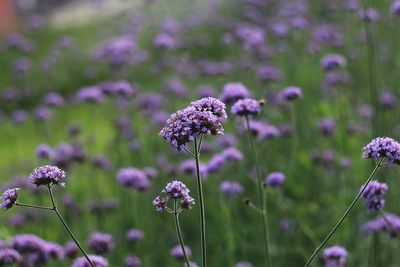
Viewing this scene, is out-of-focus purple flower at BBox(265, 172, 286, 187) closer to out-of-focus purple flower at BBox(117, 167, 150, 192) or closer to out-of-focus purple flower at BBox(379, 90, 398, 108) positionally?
out-of-focus purple flower at BBox(117, 167, 150, 192)

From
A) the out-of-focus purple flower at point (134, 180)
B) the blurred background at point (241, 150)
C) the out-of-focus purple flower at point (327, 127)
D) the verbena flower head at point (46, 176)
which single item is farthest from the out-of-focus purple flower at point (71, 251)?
the out-of-focus purple flower at point (327, 127)

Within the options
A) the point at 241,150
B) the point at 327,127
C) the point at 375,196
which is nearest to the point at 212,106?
the point at 375,196

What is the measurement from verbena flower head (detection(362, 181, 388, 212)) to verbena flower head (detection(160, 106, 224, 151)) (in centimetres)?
93

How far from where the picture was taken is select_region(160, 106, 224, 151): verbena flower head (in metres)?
1.98

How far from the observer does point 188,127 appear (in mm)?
1975

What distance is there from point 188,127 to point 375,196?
1055 mm

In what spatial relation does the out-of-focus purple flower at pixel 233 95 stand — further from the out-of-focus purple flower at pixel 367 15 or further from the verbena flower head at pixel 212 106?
the verbena flower head at pixel 212 106

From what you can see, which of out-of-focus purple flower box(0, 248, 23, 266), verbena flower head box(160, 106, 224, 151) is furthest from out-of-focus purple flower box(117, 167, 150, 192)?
verbena flower head box(160, 106, 224, 151)

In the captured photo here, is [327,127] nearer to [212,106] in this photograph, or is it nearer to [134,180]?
[134,180]

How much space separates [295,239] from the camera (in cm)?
414

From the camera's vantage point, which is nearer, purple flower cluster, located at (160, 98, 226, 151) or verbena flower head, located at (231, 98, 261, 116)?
purple flower cluster, located at (160, 98, 226, 151)

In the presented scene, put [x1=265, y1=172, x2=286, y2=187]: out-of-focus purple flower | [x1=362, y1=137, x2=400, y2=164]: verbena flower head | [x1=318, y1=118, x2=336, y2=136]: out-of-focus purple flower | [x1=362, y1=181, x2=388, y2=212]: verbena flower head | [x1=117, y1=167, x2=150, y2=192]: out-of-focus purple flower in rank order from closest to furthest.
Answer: [x1=362, y1=137, x2=400, y2=164]: verbena flower head → [x1=362, y1=181, x2=388, y2=212]: verbena flower head → [x1=265, y1=172, x2=286, y2=187]: out-of-focus purple flower → [x1=117, y1=167, x2=150, y2=192]: out-of-focus purple flower → [x1=318, y1=118, x2=336, y2=136]: out-of-focus purple flower

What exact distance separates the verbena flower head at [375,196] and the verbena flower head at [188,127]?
93 centimetres

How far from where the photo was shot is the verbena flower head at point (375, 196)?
2641 mm
